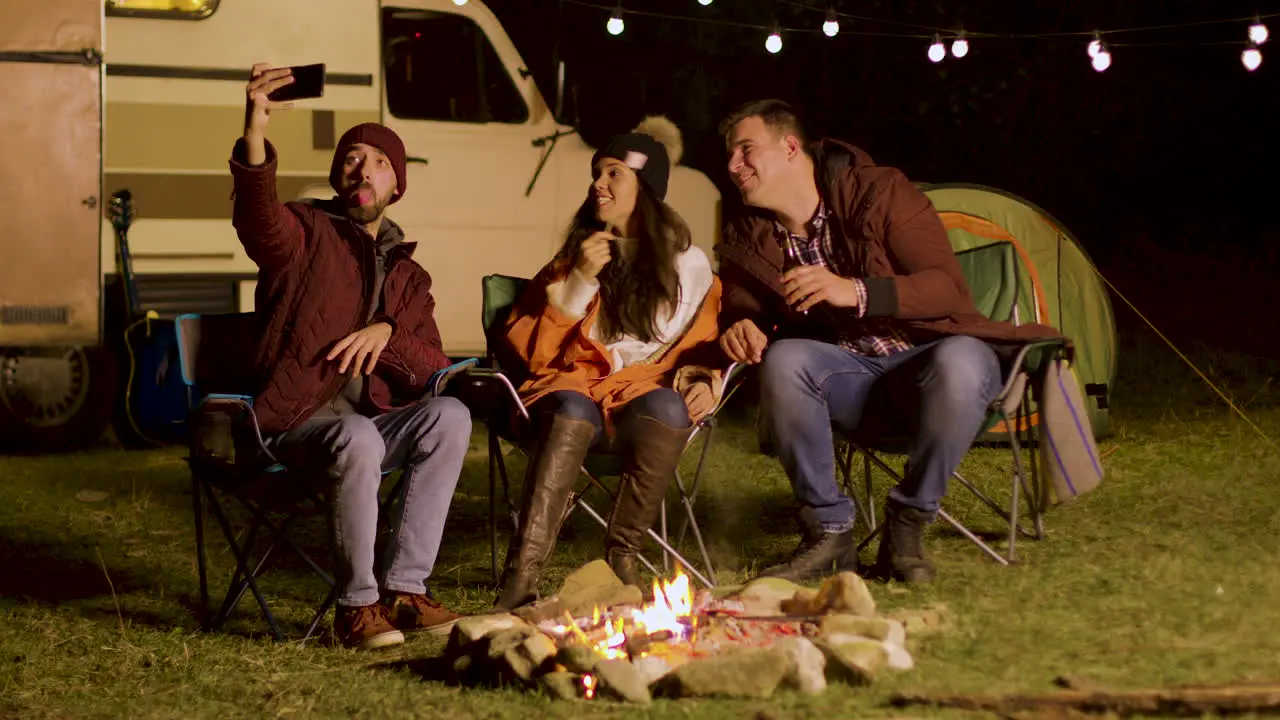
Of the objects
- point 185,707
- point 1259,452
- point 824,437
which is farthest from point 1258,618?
point 1259,452

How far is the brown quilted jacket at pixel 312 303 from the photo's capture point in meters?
3.58

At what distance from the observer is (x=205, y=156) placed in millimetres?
6836

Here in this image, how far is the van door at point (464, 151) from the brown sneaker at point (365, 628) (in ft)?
12.2

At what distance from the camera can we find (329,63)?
7000 mm

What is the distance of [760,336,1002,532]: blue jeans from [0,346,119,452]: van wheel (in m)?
3.88

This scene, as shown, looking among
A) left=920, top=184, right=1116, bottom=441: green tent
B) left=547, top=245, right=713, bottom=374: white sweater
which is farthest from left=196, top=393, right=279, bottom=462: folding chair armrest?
left=920, top=184, right=1116, bottom=441: green tent

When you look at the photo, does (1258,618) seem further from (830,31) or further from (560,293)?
(830,31)

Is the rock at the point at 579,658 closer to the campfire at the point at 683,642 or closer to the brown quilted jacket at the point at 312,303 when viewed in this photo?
the campfire at the point at 683,642

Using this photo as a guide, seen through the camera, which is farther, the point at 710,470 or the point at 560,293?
the point at 710,470

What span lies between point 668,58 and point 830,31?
4.82m

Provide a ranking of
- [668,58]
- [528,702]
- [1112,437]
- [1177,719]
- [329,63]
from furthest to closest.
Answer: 1. [668,58]
2. [329,63]
3. [1112,437]
4. [528,702]
5. [1177,719]

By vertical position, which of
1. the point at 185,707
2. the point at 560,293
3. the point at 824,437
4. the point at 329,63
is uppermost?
the point at 329,63

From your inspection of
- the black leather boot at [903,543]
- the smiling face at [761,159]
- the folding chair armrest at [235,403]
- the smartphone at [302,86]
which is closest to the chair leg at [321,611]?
the folding chair armrest at [235,403]

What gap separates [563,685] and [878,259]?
1.52 metres
